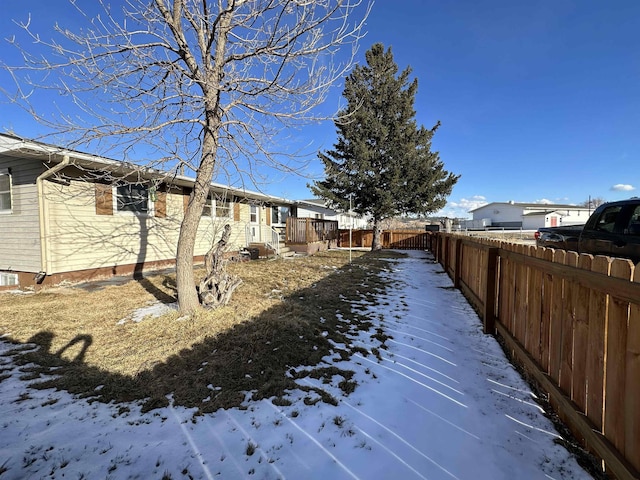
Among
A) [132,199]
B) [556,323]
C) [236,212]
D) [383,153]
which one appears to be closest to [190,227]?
[556,323]

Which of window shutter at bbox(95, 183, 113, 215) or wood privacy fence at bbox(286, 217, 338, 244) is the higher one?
window shutter at bbox(95, 183, 113, 215)

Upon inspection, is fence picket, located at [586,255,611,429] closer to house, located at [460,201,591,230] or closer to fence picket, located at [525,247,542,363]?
fence picket, located at [525,247,542,363]

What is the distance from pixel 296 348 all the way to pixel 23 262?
25.3ft

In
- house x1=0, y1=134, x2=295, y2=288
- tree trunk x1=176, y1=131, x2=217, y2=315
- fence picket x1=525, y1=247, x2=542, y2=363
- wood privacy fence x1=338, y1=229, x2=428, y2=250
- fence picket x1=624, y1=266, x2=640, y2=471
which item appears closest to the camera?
fence picket x1=624, y1=266, x2=640, y2=471

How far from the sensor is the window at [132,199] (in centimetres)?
848

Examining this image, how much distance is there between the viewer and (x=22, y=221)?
7.34 metres

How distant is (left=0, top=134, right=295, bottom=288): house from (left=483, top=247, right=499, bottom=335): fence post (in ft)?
17.9

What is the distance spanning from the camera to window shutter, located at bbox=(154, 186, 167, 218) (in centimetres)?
948

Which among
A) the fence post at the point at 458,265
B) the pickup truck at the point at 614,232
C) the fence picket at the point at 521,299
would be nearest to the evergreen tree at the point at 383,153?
the fence post at the point at 458,265

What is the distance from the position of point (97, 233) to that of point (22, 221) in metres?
1.51

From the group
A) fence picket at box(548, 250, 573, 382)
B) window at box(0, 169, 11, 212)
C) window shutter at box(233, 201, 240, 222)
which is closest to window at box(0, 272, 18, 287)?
window at box(0, 169, 11, 212)

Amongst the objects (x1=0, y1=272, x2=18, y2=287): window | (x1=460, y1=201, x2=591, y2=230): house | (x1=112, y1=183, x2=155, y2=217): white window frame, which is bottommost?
(x1=0, y1=272, x2=18, y2=287): window

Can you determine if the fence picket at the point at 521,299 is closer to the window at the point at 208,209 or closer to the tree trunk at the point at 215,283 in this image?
the tree trunk at the point at 215,283

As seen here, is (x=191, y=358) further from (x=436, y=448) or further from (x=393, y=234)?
(x=393, y=234)
